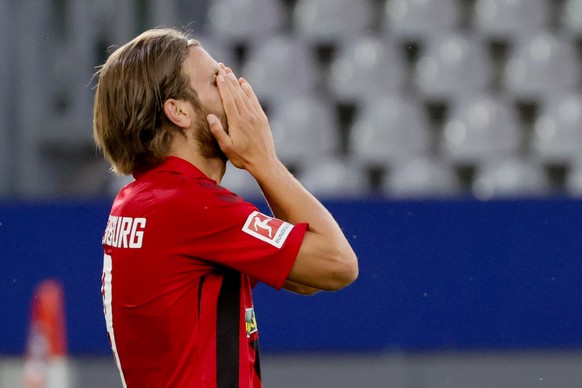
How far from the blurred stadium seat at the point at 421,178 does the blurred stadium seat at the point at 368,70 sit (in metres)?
0.44

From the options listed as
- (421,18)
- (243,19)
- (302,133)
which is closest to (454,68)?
(421,18)

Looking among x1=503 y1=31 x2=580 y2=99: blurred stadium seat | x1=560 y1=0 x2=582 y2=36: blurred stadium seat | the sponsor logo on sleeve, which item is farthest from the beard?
x1=560 y1=0 x2=582 y2=36: blurred stadium seat

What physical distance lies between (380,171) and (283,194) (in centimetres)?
318

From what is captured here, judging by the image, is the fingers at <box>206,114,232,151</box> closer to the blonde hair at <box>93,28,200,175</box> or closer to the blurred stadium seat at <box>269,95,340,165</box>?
the blonde hair at <box>93,28,200,175</box>

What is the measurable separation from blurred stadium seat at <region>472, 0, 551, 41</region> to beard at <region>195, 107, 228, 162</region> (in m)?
3.49

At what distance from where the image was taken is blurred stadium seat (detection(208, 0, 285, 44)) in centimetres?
543

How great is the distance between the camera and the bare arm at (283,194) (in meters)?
1.91

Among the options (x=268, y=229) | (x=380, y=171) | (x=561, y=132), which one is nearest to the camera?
(x=268, y=229)

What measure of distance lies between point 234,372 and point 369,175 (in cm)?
330

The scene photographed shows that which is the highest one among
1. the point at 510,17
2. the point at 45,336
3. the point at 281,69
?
the point at 510,17

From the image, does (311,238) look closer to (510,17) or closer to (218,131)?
(218,131)

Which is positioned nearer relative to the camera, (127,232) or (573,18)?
(127,232)

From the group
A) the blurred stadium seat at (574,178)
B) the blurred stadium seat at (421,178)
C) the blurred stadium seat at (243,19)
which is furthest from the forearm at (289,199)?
the blurred stadium seat at (243,19)

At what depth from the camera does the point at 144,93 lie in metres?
1.93
